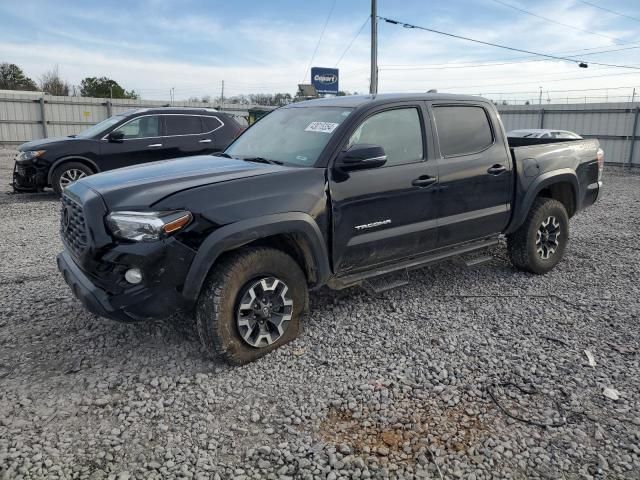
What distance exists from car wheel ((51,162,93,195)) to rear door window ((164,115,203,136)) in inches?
70.2

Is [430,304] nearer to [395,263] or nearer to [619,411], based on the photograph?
[395,263]

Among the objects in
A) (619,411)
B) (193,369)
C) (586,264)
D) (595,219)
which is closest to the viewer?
(619,411)

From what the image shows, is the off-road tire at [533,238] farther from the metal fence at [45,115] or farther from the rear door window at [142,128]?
the metal fence at [45,115]

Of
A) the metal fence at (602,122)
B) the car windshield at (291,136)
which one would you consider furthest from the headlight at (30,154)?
the metal fence at (602,122)

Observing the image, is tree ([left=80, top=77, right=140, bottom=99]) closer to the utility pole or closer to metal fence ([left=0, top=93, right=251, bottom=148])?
metal fence ([left=0, top=93, right=251, bottom=148])

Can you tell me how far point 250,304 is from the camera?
353 centimetres

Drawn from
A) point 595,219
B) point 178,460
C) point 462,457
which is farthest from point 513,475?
point 595,219

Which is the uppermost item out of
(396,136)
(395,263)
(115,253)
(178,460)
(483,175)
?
(396,136)

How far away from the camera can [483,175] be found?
4812 millimetres

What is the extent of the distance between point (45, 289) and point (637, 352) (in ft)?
16.8

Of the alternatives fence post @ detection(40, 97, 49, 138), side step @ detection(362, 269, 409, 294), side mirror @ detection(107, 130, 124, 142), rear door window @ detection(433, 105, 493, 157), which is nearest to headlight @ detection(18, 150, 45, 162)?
side mirror @ detection(107, 130, 124, 142)

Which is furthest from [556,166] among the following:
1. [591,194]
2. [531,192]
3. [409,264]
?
[409,264]

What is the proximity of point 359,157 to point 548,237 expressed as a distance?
2.91 m

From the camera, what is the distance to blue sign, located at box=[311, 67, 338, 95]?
24.0 m
